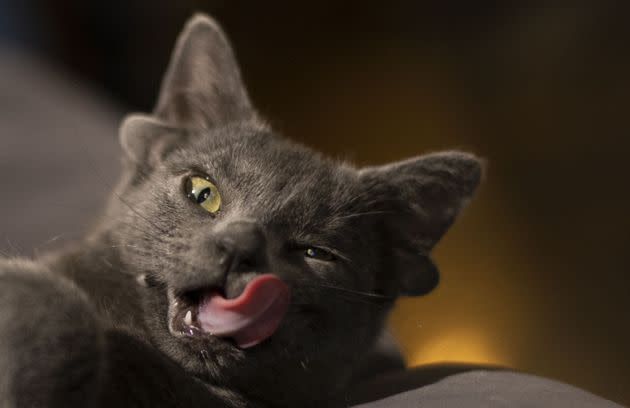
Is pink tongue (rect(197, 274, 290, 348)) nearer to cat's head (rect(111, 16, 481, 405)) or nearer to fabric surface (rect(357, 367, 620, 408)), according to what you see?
cat's head (rect(111, 16, 481, 405))

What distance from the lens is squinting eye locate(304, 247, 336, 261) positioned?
1.12 meters

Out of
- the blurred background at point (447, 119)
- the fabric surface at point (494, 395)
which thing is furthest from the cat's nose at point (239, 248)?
the blurred background at point (447, 119)

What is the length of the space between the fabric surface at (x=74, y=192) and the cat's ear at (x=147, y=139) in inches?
9.8

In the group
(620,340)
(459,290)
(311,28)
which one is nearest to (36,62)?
(311,28)

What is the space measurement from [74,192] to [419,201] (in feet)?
4.07

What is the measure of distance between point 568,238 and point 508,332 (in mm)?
641

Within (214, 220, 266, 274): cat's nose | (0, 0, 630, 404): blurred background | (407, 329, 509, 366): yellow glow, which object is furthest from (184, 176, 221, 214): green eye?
(407, 329, 509, 366): yellow glow

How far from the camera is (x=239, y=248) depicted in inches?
38.5

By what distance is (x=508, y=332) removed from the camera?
99.7 inches

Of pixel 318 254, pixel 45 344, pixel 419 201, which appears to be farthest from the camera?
pixel 419 201

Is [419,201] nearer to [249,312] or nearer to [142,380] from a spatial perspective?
[249,312]

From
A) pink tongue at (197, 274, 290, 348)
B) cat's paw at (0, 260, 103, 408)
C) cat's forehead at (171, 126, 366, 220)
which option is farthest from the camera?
cat's forehead at (171, 126, 366, 220)

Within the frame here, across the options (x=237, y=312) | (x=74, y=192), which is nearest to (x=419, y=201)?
(x=237, y=312)

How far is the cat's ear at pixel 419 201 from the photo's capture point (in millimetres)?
1263
